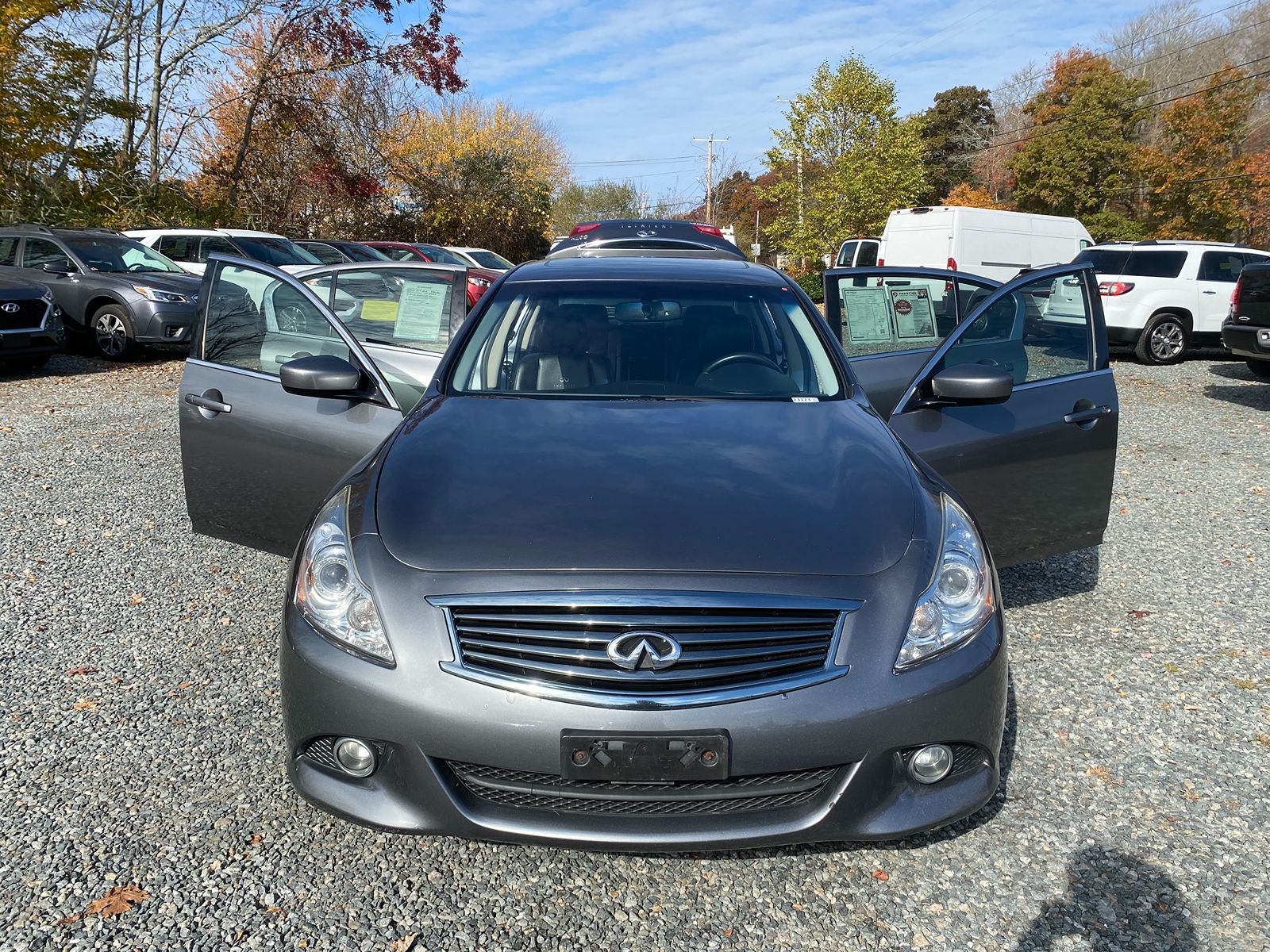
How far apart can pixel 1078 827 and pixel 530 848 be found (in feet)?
5.13

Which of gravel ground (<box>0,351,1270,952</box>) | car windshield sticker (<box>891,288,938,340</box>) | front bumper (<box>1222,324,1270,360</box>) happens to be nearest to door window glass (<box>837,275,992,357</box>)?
car windshield sticker (<box>891,288,938,340</box>)

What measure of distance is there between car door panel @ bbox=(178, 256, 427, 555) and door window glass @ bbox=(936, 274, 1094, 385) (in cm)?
250

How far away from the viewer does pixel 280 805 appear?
114 inches

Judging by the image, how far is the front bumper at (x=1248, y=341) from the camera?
1092 centimetres

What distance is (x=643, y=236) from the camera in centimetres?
938

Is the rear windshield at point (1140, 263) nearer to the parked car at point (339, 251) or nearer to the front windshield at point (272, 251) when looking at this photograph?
the parked car at point (339, 251)

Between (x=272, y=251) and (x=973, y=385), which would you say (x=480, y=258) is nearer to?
(x=272, y=251)

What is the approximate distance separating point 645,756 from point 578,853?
0.69 meters

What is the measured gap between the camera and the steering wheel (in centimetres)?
366

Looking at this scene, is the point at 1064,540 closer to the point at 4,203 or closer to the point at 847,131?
the point at 4,203

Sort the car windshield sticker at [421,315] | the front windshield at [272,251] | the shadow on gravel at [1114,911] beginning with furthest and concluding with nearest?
1. the front windshield at [272,251]
2. the car windshield sticker at [421,315]
3. the shadow on gravel at [1114,911]

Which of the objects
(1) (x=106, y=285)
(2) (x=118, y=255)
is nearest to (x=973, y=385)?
(1) (x=106, y=285)

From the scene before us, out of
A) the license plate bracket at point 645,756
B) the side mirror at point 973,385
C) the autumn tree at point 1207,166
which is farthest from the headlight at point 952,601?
the autumn tree at point 1207,166

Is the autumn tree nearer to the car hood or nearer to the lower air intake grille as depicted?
the car hood
